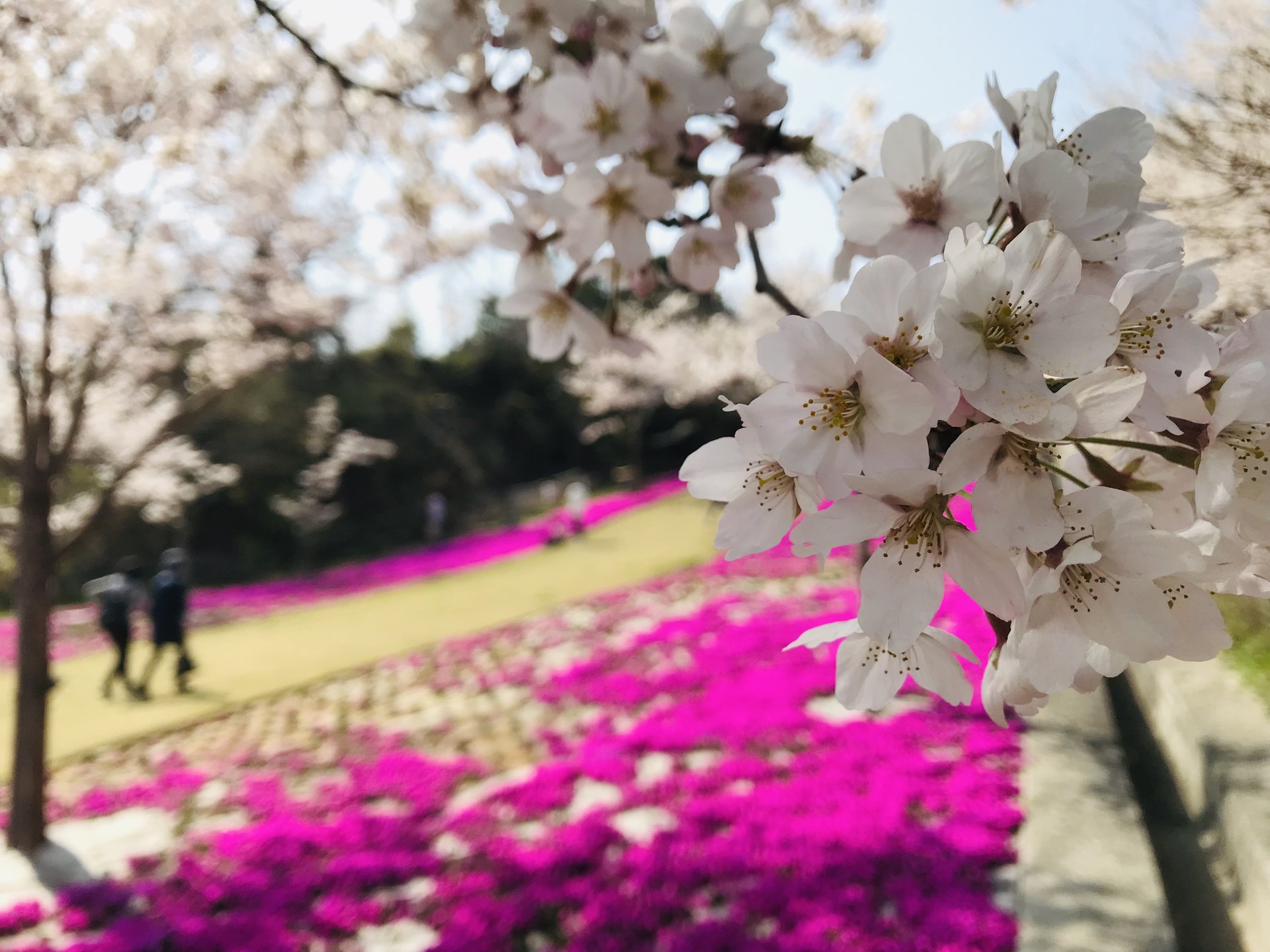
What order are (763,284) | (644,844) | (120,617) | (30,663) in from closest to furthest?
(763,284) < (644,844) < (30,663) < (120,617)

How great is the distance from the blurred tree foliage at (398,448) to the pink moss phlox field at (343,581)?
0.83 meters

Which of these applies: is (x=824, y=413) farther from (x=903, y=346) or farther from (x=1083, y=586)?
(x=1083, y=586)

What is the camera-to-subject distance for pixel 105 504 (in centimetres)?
390

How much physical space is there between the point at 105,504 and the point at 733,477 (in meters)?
4.33

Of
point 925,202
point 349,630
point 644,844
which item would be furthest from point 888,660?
point 349,630

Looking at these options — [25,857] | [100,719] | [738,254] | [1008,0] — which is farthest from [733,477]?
[100,719]

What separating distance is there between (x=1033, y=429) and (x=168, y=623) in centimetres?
783

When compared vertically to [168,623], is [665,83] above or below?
above

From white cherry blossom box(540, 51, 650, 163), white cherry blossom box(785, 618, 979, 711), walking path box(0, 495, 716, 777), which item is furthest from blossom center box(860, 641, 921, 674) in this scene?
walking path box(0, 495, 716, 777)

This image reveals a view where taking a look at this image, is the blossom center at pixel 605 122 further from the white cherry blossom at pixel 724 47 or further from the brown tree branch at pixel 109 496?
the brown tree branch at pixel 109 496

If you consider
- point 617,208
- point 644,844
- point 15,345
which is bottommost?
point 644,844

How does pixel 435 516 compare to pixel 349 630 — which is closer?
pixel 349 630

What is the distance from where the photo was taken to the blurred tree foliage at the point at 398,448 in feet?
46.3

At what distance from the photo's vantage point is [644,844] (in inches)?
118
